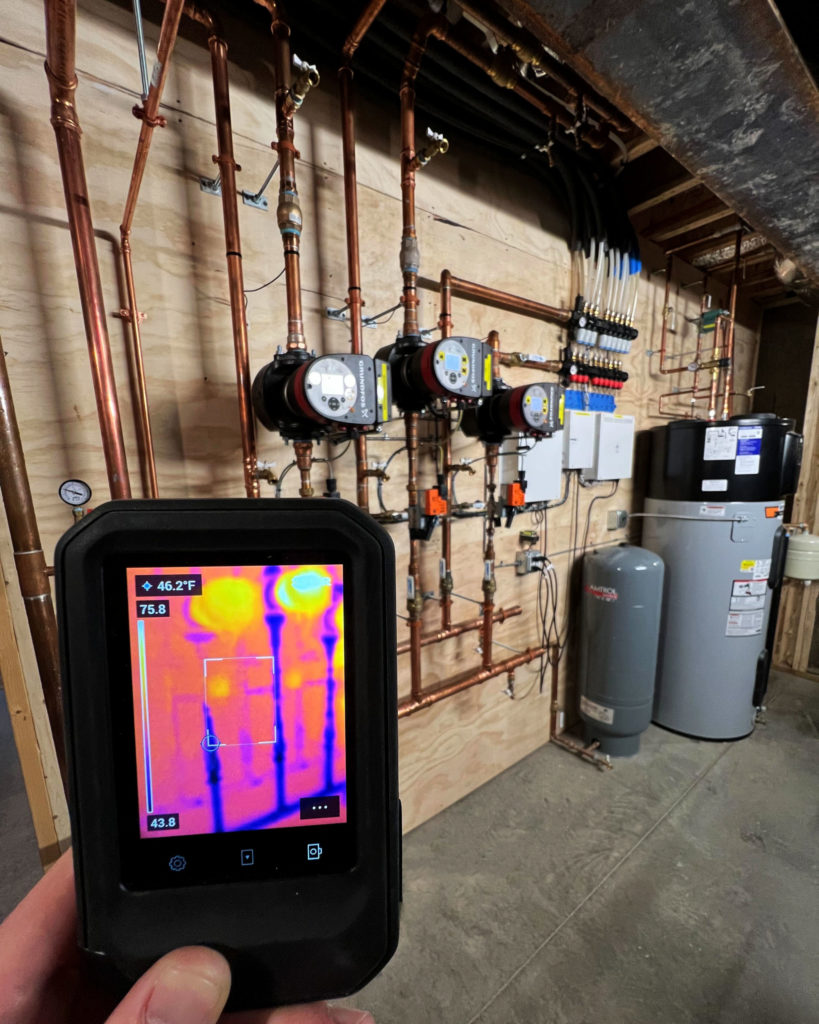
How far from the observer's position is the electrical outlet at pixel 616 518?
1.92 m

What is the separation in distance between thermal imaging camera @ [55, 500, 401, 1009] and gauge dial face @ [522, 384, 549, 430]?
3.03 ft

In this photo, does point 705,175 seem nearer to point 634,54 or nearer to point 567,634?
point 634,54

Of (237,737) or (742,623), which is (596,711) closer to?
(742,623)

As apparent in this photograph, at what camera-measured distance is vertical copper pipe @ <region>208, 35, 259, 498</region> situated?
79 centimetres

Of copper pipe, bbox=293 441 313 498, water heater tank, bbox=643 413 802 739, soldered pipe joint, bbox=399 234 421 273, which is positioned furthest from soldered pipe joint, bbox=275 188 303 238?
water heater tank, bbox=643 413 802 739

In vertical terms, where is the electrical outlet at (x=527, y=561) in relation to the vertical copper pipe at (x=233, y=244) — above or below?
below

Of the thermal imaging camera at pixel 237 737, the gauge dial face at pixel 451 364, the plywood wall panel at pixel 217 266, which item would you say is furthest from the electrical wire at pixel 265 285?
the thermal imaging camera at pixel 237 737

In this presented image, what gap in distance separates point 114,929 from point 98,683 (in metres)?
0.20

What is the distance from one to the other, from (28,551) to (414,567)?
860mm

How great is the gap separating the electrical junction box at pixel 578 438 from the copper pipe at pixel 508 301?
36 centimetres

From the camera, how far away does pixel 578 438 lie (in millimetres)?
1626

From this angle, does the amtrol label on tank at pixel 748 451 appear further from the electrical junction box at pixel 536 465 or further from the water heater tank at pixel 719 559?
the electrical junction box at pixel 536 465

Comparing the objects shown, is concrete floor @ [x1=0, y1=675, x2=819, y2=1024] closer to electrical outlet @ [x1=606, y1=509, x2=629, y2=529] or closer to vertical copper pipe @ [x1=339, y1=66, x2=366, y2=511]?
electrical outlet @ [x1=606, y1=509, x2=629, y2=529]

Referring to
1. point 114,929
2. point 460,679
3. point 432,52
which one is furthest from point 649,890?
point 432,52
